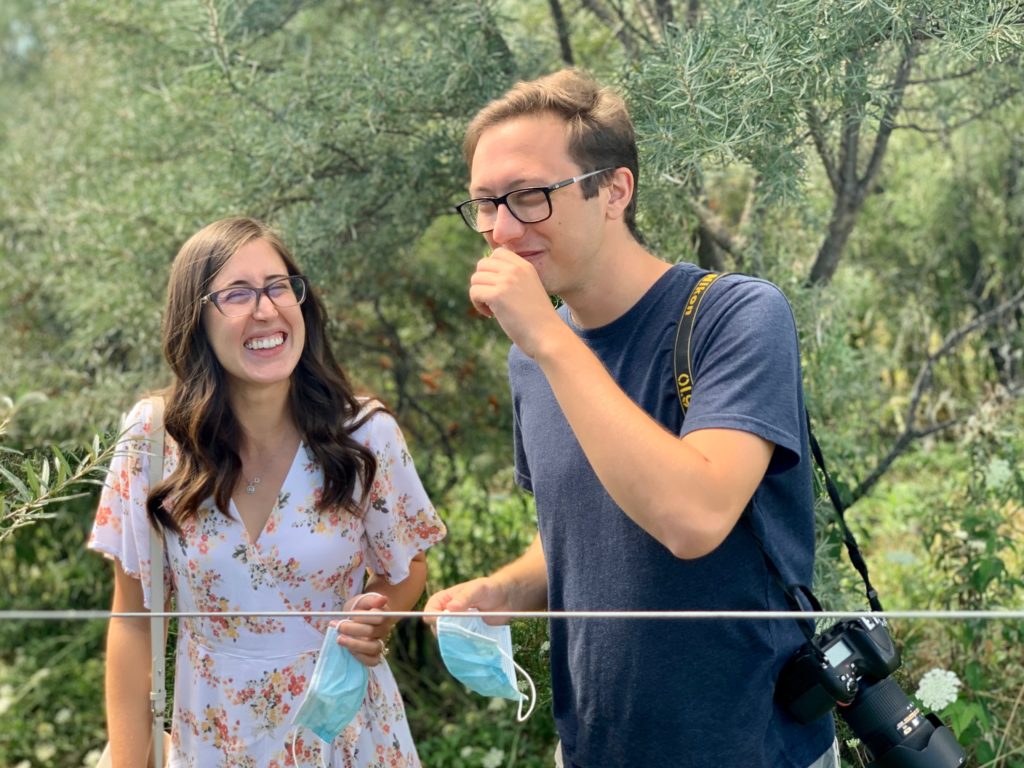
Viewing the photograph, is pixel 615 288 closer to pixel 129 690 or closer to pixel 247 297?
pixel 247 297

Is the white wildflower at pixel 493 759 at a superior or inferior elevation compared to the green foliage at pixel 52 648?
inferior

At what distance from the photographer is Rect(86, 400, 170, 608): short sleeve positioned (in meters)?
2.09

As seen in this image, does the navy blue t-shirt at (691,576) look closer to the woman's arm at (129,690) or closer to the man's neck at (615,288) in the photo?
the man's neck at (615,288)

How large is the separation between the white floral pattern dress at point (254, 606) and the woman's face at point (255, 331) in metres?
0.17

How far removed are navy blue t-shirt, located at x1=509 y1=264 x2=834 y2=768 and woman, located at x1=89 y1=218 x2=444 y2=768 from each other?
0.52 meters

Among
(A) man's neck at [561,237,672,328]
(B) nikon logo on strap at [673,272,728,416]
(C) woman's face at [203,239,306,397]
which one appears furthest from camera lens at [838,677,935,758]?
(C) woman's face at [203,239,306,397]

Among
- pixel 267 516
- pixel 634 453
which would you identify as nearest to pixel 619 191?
pixel 634 453

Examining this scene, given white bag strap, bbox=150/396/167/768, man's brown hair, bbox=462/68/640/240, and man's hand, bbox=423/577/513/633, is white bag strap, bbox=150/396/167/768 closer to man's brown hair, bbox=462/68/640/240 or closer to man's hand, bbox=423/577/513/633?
man's hand, bbox=423/577/513/633

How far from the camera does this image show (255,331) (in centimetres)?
214

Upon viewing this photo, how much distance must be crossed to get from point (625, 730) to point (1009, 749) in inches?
64.0

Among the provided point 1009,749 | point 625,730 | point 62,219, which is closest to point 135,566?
point 625,730

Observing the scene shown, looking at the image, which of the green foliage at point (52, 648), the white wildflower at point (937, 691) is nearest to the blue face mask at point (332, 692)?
the white wildflower at point (937, 691)

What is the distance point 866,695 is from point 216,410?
1247 millimetres

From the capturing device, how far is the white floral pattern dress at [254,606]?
6.82 feet
